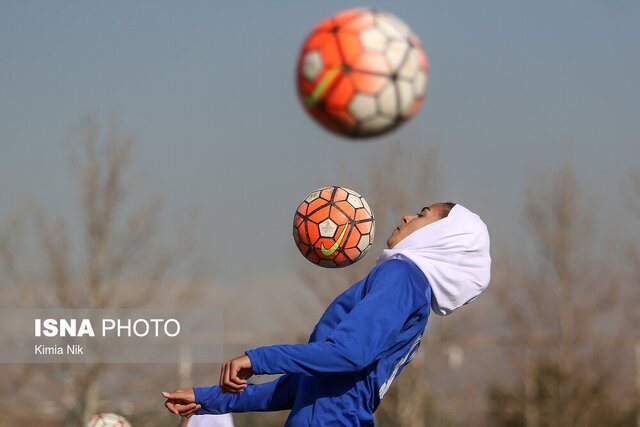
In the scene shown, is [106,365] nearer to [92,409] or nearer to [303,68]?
[92,409]

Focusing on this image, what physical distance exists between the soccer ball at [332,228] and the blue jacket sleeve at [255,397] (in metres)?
1.48

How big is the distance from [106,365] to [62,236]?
2475 mm

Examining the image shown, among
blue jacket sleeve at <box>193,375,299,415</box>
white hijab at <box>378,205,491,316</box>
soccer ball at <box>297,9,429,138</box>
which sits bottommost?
blue jacket sleeve at <box>193,375,299,415</box>

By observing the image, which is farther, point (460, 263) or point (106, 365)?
point (106, 365)

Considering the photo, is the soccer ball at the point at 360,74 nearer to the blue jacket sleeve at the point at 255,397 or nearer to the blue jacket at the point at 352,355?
the blue jacket at the point at 352,355

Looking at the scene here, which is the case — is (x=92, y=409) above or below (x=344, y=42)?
below

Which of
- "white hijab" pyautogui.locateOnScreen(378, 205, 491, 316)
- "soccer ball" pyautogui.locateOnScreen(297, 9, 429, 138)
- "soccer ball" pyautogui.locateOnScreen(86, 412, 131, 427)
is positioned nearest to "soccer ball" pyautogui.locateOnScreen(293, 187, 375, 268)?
"soccer ball" pyautogui.locateOnScreen(297, 9, 429, 138)

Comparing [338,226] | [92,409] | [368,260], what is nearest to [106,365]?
[92,409]

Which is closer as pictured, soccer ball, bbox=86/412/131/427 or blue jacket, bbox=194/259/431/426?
blue jacket, bbox=194/259/431/426

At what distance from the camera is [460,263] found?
17.9ft

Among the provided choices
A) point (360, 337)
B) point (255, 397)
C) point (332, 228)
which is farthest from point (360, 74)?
point (360, 337)

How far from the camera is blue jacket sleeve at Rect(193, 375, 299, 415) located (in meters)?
5.60

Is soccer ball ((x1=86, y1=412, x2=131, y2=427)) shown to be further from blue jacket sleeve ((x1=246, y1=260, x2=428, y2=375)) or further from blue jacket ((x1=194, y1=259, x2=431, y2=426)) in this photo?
blue jacket sleeve ((x1=246, y1=260, x2=428, y2=375))

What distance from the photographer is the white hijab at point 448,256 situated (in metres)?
5.38
